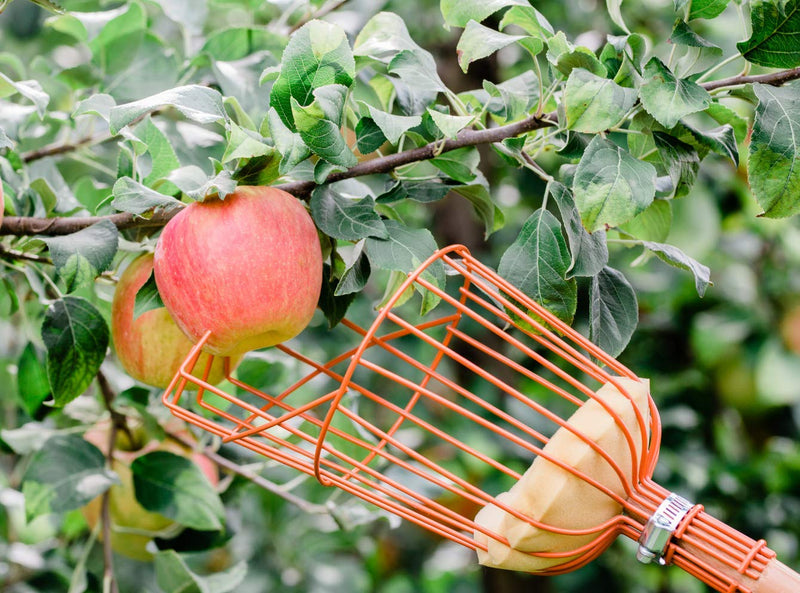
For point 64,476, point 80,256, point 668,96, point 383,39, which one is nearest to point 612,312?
point 668,96

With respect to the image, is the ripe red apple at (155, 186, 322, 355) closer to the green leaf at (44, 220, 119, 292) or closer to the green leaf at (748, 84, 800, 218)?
the green leaf at (44, 220, 119, 292)

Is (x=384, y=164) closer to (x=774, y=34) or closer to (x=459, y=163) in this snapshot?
(x=459, y=163)

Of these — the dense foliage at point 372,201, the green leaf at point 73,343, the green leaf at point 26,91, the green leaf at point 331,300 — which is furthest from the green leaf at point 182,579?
the green leaf at point 26,91

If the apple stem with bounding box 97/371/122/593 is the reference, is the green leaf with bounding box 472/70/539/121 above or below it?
above

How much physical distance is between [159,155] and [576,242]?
1.14ft

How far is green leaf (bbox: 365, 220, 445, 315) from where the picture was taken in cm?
57

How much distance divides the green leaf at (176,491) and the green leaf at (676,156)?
0.51m

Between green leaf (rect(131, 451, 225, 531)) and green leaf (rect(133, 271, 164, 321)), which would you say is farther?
green leaf (rect(131, 451, 225, 531))

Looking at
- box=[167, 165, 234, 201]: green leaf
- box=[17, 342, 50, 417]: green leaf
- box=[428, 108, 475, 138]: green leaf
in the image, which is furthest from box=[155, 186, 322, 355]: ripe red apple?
box=[17, 342, 50, 417]: green leaf

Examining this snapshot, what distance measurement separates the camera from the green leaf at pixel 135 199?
57cm

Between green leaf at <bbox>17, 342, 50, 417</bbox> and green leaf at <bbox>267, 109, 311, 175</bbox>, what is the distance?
442mm

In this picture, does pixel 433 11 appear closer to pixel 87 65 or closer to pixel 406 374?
pixel 406 374

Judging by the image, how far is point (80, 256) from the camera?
0.59 metres

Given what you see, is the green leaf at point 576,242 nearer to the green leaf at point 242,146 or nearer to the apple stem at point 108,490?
the green leaf at point 242,146
